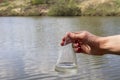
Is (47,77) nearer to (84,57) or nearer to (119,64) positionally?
(119,64)

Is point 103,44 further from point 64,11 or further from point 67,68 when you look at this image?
point 64,11

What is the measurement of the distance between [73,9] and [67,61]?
48076 millimetres

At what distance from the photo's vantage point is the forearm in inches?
70.9

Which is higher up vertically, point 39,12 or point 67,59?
point 67,59

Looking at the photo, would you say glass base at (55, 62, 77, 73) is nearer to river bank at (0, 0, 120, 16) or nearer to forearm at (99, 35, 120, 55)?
forearm at (99, 35, 120, 55)

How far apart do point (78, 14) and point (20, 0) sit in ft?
36.6

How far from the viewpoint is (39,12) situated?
171 feet

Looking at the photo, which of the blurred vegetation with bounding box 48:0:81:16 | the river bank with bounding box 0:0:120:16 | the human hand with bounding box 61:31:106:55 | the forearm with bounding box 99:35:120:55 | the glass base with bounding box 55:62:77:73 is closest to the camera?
the forearm with bounding box 99:35:120:55

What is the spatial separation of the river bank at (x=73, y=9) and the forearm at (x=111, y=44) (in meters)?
46.4

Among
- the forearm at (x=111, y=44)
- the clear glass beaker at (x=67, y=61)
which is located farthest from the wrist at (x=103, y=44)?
the clear glass beaker at (x=67, y=61)

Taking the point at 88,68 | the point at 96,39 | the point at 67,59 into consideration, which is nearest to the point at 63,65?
the point at 67,59

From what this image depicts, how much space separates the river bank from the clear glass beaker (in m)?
46.1

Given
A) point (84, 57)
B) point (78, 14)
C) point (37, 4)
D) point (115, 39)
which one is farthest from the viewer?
point (37, 4)

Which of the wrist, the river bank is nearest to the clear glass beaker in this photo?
the wrist
